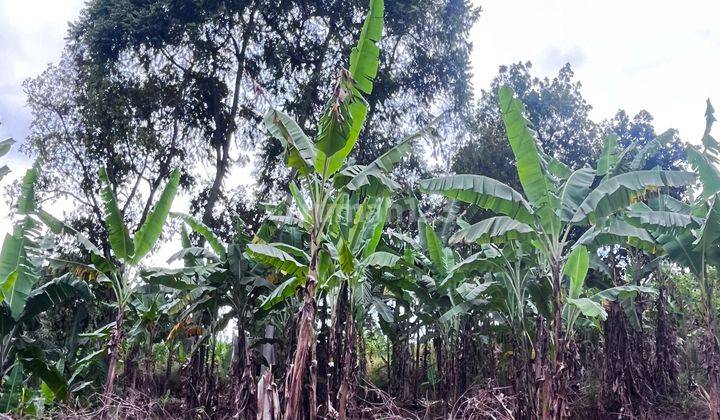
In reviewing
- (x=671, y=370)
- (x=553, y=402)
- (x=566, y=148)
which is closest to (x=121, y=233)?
(x=553, y=402)

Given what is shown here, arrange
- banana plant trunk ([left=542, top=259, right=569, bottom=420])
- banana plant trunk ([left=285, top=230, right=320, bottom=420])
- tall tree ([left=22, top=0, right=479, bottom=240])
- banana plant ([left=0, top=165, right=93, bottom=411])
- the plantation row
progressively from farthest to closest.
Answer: tall tree ([left=22, top=0, right=479, bottom=240]) → banana plant ([left=0, top=165, right=93, bottom=411]) → the plantation row → banana plant trunk ([left=542, top=259, right=569, bottom=420]) → banana plant trunk ([left=285, top=230, right=320, bottom=420])

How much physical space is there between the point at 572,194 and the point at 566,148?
8.47 metres

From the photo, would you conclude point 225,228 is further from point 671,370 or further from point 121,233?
point 671,370

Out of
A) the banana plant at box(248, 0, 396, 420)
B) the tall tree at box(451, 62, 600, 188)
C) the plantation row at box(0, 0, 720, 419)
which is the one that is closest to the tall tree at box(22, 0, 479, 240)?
the tall tree at box(451, 62, 600, 188)

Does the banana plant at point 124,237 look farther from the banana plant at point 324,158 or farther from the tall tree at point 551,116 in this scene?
the tall tree at point 551,116

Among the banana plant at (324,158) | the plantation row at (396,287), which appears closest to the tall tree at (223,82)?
the plantation row at (396,287)

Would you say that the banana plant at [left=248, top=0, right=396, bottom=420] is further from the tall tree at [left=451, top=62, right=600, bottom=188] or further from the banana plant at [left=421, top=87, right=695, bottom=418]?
the tall tree at [left=451, top=62, right=600, bottom=188]

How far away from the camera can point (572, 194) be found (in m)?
7.38

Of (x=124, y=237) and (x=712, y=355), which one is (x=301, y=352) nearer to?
(x=124, y=237)

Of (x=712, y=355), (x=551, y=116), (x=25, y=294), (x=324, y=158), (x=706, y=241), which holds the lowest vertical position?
(x=712, y=355)

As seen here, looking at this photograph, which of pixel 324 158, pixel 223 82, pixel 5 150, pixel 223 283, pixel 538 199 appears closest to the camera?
pixel 324 158

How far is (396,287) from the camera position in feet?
29.7

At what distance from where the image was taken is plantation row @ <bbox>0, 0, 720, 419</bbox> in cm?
671

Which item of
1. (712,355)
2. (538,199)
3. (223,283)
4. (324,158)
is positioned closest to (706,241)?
(712,355)
